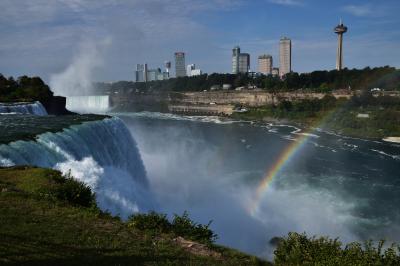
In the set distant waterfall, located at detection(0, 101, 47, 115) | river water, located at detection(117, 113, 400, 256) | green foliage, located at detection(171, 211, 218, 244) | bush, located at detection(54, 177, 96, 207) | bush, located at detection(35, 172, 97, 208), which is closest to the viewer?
green foliage, located at detection(171, 211, 218, 244)

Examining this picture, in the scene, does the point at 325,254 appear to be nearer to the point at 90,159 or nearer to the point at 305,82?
the point at 90,159

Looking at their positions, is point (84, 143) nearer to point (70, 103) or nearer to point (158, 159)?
point (158, 159)

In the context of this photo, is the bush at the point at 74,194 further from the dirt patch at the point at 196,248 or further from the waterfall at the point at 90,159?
the dirt patch at the point at 196,248

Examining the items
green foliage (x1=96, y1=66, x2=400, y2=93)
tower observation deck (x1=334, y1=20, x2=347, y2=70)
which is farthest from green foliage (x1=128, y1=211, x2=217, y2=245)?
tower observation deck (x1=334, y1=20, x2=347, y2=70)

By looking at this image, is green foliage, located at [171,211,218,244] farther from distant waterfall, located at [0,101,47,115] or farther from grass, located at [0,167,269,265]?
distant waterfall, located at [0,101,47,115]

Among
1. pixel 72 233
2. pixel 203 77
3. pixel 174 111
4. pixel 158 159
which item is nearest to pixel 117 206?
pixel 72 233

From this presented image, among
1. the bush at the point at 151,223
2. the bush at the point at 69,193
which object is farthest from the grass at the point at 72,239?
the bush at the point at 151,223

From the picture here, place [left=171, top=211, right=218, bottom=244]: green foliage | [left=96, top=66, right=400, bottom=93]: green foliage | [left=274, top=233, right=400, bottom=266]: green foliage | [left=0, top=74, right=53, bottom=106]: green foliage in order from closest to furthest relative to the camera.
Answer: [left=274, top=233, right=400, bottom=266]: green foliage → [left=171, top=211, right=218, bottom=244]: green foliage → [left=0, top=74, right=53, bottom=106]: green foliage → [left=96, top=66, right=400, bottom=93]: green foliage
